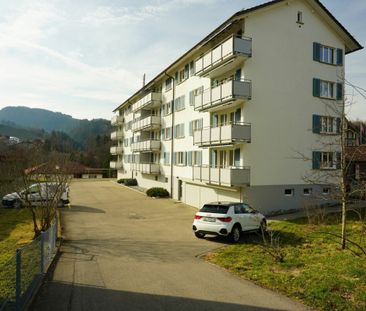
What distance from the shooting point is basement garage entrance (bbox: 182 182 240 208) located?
25.8 m

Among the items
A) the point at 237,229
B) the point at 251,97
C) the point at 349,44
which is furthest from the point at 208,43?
the point at 237,229

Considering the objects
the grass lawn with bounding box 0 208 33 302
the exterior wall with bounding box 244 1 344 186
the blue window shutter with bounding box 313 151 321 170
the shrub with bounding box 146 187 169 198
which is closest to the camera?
the grass lawn with bounding box 0 208 33 302

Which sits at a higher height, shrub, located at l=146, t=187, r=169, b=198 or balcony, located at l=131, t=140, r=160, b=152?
balcony, located at l=131, t=140, r=160, b=152

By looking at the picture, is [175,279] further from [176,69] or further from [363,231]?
[176,69]

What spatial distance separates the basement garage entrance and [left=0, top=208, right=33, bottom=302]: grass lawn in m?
12.3

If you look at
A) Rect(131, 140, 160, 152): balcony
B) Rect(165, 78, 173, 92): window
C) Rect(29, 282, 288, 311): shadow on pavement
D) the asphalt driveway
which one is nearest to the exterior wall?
the asphalt driveway

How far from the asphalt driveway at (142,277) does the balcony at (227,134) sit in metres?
6.42

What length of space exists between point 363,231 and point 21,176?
51.3 feet

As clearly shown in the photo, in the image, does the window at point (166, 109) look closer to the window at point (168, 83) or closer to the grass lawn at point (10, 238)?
the window at point (168, 83)

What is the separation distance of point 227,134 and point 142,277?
49.6 feet

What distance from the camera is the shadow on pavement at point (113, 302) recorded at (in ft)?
26.2

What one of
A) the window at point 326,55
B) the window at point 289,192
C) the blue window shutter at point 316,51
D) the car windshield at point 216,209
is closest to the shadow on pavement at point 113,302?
the car windshield at point 216,209

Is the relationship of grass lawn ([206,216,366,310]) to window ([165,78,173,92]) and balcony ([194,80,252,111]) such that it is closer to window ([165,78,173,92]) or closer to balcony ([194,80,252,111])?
balcony ([194,80,252,111])

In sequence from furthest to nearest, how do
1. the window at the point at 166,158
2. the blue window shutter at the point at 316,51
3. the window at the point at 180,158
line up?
the window at the point at 166,158, the window at the point at 180,158, the blue window shutter at the point at 316,51
